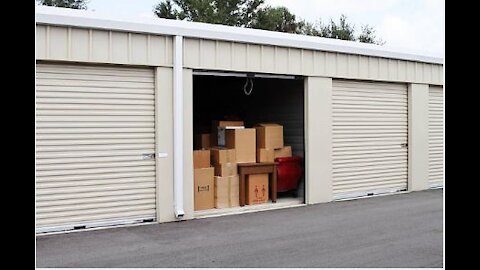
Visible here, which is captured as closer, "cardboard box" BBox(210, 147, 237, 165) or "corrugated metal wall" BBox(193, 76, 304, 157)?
"cardboard box" BBox(210, 147, 237, 165)

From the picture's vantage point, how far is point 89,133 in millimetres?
8594

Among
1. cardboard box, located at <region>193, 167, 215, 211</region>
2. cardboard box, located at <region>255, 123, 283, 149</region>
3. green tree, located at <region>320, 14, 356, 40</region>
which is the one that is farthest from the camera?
green tree, located at <region>320, 14, 356, 40</region>

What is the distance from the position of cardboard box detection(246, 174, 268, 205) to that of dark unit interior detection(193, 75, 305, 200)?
3.17 ft

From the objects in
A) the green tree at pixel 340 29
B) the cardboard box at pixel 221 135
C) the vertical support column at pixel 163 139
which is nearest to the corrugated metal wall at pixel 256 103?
the cardboard box at pixel 221 135

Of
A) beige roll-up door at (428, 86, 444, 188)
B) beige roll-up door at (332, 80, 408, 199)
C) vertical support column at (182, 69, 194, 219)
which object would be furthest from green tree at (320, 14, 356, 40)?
vertical support column at (182, 69, 194, 219)

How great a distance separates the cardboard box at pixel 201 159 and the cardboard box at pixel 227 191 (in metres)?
0.33

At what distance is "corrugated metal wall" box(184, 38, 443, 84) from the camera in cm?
945

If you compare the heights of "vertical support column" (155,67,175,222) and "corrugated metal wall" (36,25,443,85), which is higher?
"corrugated metal wall" (36,25,443,85)

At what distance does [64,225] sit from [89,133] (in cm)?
139

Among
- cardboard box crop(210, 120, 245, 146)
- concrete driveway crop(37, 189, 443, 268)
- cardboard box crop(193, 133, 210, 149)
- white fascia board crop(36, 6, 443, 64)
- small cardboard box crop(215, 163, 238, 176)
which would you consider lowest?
concrete driveway crop(37, 189, 443, 268)

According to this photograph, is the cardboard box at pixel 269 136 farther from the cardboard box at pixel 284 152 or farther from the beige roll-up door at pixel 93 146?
the beige roll-up door at pixel 93 146

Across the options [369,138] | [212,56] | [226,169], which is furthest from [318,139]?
[212,56]

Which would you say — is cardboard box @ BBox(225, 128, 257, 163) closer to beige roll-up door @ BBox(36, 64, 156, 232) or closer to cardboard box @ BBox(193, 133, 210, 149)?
cardboard box @ BBox(193, 133, 210, 149)
